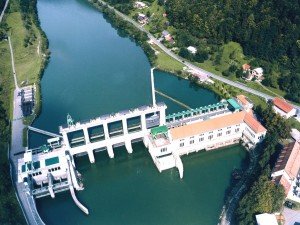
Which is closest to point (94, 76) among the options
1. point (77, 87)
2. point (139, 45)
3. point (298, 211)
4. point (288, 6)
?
point (77, 87)

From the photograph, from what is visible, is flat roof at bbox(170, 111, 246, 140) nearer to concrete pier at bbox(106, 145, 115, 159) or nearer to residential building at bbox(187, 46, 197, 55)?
concrete pier at bbox(106, 145, 115, 159)

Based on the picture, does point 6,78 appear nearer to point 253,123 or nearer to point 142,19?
point 142,19

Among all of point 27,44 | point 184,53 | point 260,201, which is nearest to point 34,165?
point 260,201

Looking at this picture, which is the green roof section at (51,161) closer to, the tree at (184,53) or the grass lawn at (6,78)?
the grass lawn at (6,78)

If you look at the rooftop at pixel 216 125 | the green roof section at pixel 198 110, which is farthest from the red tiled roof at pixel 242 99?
the rooftop at pixel 216 125

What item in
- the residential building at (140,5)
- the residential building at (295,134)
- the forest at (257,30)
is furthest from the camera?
the residential building at (140,5)

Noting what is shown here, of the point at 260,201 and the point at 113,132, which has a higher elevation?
the point at 260,201
